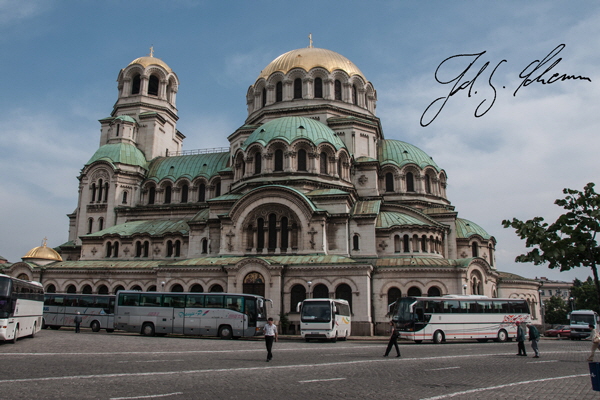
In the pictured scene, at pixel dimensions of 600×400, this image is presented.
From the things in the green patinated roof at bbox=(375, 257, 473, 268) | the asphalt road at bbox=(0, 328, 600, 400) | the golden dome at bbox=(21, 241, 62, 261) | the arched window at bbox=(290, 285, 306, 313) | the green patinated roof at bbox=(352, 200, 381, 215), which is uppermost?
the green patinated roof at bbox=(352, 200, 381, 215)

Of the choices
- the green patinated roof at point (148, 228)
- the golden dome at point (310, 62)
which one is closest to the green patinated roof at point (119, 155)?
the green patinated roof at point (148, 228)

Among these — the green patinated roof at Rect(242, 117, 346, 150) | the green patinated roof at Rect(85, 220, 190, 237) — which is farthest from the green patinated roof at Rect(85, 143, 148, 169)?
the green patinated roof at Rect(242, 117, 346, 150)

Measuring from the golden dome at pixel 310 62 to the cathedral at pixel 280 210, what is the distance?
7.5 inches

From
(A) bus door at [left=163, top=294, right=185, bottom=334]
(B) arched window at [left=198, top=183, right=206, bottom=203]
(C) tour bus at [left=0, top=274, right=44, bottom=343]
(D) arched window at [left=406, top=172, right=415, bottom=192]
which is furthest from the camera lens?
(B) arched window at [left=198, top=183, right=206, bottom=203]

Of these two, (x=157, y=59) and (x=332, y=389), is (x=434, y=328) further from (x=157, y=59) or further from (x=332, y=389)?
(x=157, y=59)

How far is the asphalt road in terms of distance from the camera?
10711 mm

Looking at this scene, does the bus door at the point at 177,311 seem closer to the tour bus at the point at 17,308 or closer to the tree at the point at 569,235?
the tour bus at the point at 17,308

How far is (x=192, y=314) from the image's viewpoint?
3088 centimetres

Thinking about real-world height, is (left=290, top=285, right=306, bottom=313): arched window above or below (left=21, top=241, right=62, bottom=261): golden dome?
below

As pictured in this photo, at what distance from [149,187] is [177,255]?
11.1 metres

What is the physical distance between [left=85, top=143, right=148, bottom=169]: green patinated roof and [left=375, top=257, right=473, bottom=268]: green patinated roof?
28.8 meters

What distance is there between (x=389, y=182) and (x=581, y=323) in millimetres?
20859

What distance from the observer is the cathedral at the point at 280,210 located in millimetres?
37594

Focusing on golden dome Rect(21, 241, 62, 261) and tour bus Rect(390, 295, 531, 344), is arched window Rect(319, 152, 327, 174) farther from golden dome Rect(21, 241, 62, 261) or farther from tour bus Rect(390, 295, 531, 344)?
golden dome Rect(21, 241, 62, 261)
